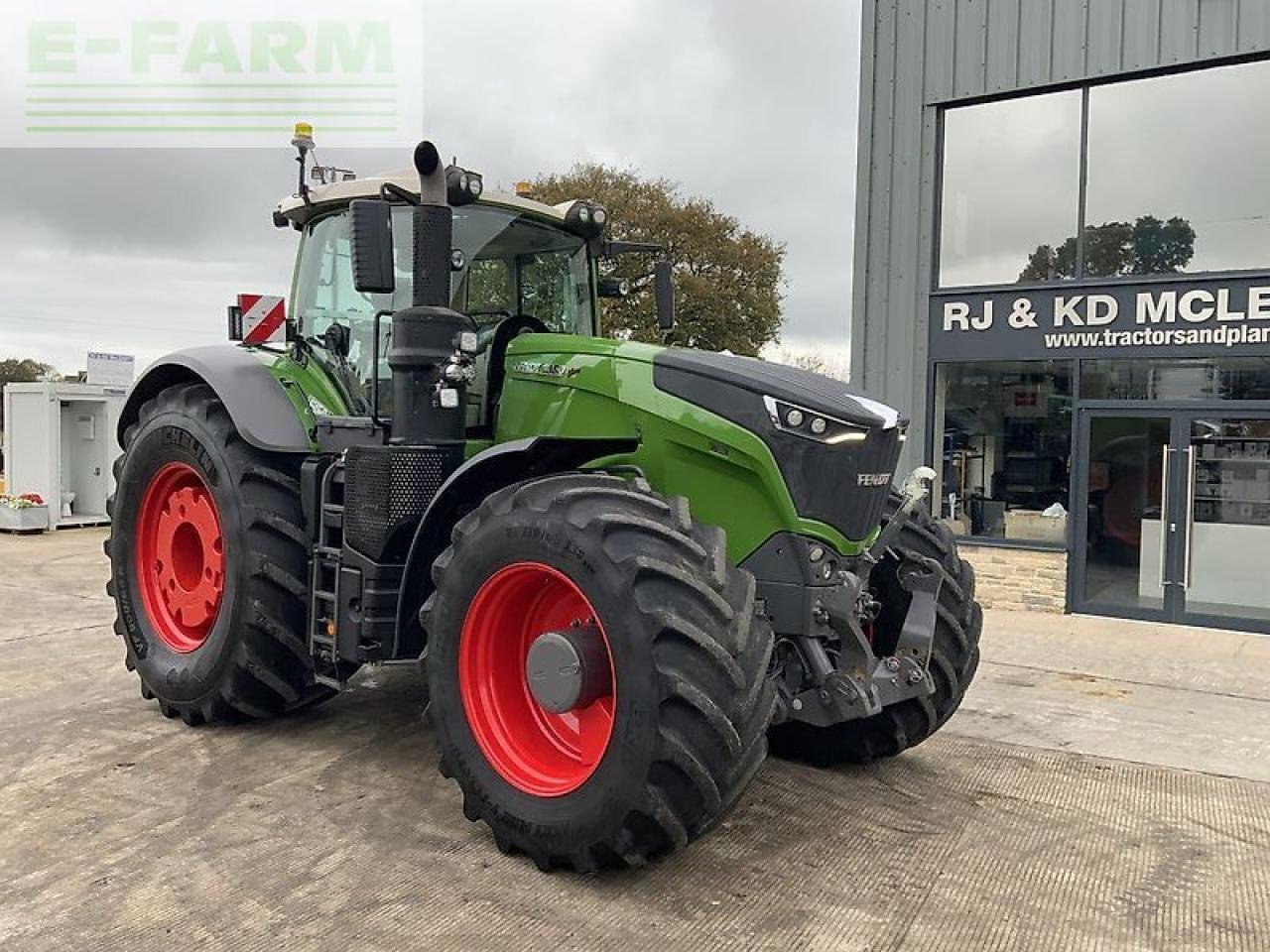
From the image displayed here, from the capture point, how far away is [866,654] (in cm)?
368

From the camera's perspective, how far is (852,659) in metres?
3.70

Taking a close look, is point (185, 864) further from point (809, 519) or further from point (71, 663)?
point (71, 663)

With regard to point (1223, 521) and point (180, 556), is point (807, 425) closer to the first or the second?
A: point (180, 556)

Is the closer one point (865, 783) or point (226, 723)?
point (865, 783)

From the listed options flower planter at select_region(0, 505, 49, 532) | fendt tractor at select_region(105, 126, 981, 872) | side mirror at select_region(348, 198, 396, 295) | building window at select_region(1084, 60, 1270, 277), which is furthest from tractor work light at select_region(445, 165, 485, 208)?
flower planter at select_region(0, 505, 49, 532)

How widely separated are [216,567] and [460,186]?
2188 mm

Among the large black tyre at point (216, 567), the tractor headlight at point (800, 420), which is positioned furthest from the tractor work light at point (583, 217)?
the tractor headlight at point (800, 420)

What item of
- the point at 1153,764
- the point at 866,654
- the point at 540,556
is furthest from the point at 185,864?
the point at 1153,764

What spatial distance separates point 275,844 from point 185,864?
0.30m

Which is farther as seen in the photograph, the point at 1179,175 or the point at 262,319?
the point at 1179,175

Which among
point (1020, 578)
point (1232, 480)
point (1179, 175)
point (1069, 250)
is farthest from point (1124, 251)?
point (1020, 578)

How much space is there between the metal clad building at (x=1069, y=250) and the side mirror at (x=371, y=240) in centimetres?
716

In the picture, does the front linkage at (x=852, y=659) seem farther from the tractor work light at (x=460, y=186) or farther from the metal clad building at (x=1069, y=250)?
the metal clad building at (x=1069, y=250)

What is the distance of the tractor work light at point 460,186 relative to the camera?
4.46 meters
